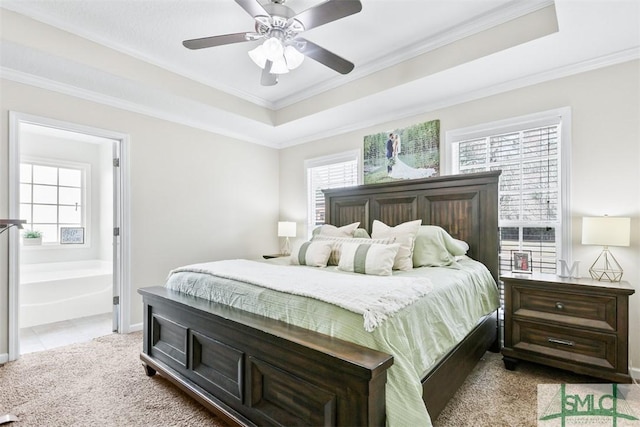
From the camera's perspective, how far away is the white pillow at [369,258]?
7.77 feet

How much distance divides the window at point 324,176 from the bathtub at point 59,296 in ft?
10.2

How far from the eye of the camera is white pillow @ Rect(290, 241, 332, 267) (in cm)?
279

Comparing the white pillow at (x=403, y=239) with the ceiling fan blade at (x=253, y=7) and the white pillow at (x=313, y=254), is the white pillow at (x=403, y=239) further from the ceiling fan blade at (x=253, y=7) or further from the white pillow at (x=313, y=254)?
the ceiling fan blade at (x=253, y=7)

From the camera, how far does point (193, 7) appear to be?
2.38 metres

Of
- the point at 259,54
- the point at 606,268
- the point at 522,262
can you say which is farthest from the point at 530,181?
the point at 259,54

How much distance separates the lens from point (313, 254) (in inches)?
111

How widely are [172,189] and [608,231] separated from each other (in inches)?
164

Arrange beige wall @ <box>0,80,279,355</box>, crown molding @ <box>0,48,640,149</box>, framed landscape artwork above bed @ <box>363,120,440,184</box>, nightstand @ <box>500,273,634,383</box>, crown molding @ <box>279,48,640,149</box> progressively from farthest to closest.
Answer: framed landscape artwork above bed @ <box>363,120,440,184</box> → beige wall @ <box>0,80,279,355</box> → crown molding @ <box>0,48,640,149</box> → crown molding @ <box>279,48,640,149</box> → nightstand @ <box>500,273,634,383</box>

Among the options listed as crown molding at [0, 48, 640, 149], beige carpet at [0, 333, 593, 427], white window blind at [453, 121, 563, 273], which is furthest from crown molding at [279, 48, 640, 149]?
beige carpet at [0, 333, 593, 427]

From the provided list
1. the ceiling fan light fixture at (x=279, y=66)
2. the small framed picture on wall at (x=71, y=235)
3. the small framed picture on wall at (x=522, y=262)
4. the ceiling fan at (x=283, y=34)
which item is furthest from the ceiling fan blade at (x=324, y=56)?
the small framed picture on wall at (x=71, y=235)

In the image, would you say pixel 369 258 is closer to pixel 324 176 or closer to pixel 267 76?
pixel 267 76

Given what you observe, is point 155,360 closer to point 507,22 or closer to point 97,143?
point 507,22

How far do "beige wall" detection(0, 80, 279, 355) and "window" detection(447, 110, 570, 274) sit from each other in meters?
3.04

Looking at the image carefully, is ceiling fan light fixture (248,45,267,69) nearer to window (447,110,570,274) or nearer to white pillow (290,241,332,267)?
white pillow (290,241,332,267)
